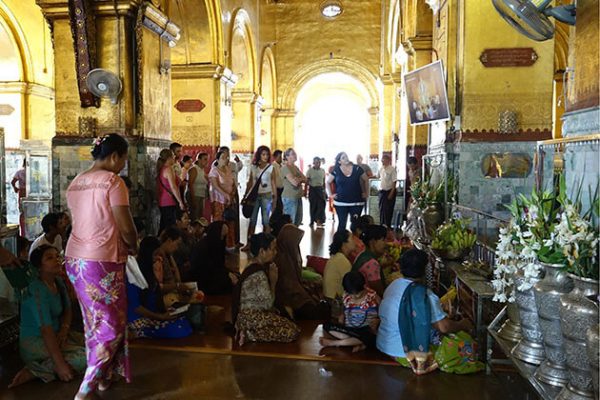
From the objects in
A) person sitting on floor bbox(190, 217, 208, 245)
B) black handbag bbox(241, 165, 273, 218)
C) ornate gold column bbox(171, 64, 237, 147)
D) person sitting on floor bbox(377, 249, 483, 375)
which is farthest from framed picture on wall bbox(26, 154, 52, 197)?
person sitting on floor bbox(377, 249, 483, 375)

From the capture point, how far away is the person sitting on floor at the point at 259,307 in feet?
15.8

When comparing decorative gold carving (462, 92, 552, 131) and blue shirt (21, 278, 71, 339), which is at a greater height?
decorative gold carving (462, 92, 552, 131)

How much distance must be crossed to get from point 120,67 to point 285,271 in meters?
4.37

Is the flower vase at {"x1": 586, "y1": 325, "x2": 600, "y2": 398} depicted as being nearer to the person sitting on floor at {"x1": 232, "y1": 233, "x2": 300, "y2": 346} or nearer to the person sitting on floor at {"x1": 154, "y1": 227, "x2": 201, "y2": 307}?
the person sitting on floor at {"x1": 232, "y1": 233, "x2": 300, "y2": 346}

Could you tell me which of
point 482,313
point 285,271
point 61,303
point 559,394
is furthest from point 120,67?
point 559,394

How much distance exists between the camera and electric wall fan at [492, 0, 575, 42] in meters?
3.93

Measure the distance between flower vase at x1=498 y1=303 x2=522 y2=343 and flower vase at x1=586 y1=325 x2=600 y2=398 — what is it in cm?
107

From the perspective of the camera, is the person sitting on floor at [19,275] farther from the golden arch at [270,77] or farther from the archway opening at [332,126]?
the archway opening at [332,126]

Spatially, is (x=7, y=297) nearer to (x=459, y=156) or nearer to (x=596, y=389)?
(x=596, y=389)

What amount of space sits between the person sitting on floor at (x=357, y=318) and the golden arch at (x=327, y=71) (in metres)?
17.6

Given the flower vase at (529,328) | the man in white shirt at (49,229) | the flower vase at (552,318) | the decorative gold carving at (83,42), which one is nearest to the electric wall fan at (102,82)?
the decorative gold carving at (83,42)

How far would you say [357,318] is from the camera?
4684 millimetres

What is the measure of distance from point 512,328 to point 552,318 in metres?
0.81

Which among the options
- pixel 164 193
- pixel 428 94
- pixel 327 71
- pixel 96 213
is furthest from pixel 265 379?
pixel 327 71
